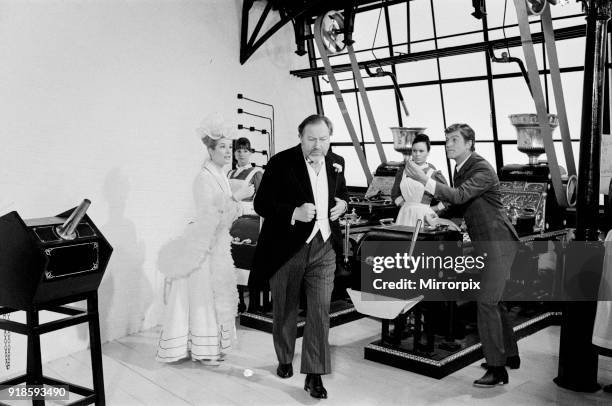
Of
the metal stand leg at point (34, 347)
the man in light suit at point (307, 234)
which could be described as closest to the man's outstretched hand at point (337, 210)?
the man in light suit at point (307, 234)

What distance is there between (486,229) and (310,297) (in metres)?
1.28

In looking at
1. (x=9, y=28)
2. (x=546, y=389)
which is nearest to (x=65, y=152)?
(x=9, y=28)

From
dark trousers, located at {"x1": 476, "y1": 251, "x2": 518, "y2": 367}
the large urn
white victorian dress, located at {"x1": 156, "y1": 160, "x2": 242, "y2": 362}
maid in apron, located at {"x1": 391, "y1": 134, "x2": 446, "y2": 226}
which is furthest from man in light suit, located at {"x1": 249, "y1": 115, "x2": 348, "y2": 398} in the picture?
the large urn

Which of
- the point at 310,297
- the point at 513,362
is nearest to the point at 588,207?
the point at 513,362

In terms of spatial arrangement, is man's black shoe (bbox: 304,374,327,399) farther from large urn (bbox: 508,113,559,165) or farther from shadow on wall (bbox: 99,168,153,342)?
large urn (bbox: 508,113,559,165)

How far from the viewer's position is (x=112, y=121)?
5.17 metres

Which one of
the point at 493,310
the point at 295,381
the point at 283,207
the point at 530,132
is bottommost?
the point at 295,381

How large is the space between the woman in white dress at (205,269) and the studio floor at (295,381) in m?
0.20

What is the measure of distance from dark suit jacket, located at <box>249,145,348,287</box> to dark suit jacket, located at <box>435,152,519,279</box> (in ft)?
2.44

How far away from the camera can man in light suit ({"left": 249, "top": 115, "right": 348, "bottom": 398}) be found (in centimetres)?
371

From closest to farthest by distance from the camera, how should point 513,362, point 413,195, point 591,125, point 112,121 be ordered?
point 591,125
point 513,362
point 112,121
point 413,195

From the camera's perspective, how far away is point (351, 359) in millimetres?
4609

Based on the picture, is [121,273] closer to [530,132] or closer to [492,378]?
[492,378]

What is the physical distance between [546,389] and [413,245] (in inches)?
51.3
